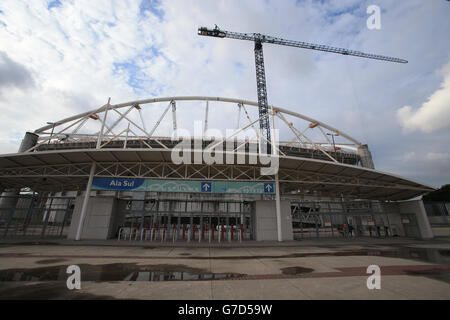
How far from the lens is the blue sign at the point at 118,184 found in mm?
17344

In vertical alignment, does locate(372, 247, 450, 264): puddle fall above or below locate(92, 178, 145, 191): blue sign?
below

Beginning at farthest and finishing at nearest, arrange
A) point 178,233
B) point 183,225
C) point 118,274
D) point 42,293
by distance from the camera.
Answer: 1. point 183,225
2. point 178,233
3. point 118,274
4. point 42,293

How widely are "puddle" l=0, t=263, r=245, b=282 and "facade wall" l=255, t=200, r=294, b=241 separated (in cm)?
1147

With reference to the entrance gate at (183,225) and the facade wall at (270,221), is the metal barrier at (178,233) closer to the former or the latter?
the entrance gate at (183,225)

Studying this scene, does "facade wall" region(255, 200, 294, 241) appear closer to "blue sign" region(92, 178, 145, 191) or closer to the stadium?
the stadium

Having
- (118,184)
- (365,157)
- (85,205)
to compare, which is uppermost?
(365,157)

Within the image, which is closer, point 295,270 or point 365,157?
point 295,270

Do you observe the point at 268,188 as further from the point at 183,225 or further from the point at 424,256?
the point at 424,256

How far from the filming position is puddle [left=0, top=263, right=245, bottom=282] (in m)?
6.26

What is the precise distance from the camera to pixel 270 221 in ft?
60.2

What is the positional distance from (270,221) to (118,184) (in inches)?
586

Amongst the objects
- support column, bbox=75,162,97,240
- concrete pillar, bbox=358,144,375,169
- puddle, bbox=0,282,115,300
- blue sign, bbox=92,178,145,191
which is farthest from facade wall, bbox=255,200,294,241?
concrete pillar, bbox=358,144,375,169

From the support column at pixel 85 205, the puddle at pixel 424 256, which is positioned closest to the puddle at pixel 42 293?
the support column at pixel 85 205

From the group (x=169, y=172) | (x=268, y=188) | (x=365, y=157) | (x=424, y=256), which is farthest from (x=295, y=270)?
(x=365, y=157)
